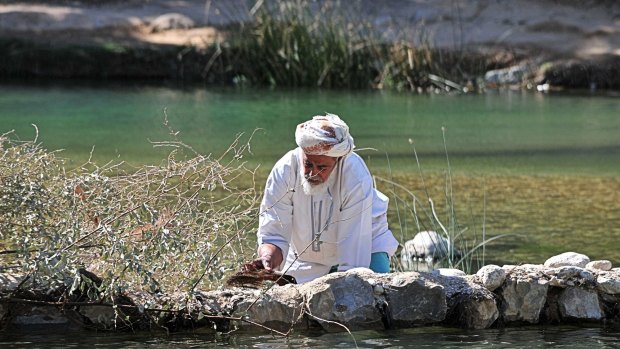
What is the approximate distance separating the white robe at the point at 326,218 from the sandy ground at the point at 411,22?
11.8 m

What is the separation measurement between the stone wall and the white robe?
274 millimetres

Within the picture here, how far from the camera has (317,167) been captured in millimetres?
5414

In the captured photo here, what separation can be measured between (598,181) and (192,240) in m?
5.76

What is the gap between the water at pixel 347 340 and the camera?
5.08m

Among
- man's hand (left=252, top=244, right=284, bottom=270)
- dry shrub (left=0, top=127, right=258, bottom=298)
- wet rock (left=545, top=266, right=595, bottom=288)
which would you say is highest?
dry shrub (left=0, top=127, right=258, bottom=298)

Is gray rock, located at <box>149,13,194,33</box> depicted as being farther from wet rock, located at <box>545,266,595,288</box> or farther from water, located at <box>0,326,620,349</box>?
water, located at <box>0,326,620,349</box>

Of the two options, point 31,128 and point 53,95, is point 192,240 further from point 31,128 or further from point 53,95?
point 53,95

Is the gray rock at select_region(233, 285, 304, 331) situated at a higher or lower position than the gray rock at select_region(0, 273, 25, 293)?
lower

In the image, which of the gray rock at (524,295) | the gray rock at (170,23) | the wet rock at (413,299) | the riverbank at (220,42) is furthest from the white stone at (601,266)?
the gray rock at (170,23)

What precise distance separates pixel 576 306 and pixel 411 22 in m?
14.2

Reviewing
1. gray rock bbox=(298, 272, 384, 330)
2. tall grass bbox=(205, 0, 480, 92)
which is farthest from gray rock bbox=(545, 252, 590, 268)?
tall grass bbox=(205, 0, 480, 92)

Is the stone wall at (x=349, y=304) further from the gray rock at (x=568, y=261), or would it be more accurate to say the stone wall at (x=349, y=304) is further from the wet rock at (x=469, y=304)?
the gray rock at (x=568, y=261)

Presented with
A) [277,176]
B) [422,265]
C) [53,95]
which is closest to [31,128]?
[53,95]

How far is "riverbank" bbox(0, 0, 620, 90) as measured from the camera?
1755 cm
